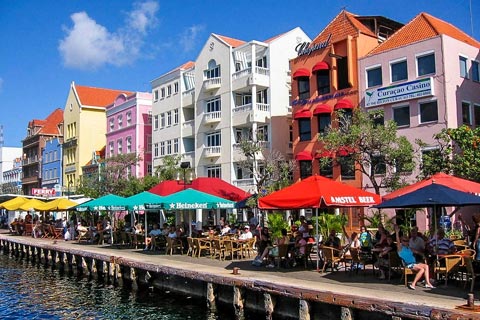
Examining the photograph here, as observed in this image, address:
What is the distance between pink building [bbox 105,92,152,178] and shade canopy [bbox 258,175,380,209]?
43261 millimetres

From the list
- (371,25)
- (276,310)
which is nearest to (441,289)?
(276,310)

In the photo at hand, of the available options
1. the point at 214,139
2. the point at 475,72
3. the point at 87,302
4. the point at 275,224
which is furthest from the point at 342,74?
the point at 87,302

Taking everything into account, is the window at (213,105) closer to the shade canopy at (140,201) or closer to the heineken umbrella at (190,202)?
the shade canopy at (140,201)

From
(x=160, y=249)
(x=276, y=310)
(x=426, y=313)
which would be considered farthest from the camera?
(x=160, y=249)

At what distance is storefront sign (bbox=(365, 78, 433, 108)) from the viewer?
3228 cm

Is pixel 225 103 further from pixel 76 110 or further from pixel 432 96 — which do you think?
pixel 76 110

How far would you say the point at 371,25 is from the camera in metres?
40.1

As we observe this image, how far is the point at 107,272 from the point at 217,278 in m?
8.75

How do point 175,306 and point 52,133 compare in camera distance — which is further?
point 52,133

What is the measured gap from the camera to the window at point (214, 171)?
1846 inches

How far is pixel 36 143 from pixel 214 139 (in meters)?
49.0

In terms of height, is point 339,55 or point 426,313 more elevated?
point 339,55

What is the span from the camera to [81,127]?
71562mm

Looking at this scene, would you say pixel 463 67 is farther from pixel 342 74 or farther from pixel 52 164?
pixel 52 164
